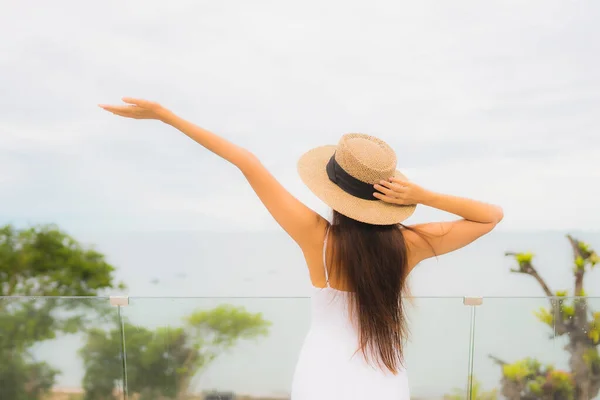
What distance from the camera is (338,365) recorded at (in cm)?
131

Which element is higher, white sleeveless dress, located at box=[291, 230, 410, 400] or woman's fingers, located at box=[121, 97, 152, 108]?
woman's fingers, located at box=[121, 97, 152, 108]

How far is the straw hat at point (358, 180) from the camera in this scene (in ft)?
3.88

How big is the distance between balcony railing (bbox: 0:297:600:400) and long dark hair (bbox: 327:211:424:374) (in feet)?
4.71

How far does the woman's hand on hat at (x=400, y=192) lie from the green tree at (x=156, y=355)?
Answer: 1.68 meters

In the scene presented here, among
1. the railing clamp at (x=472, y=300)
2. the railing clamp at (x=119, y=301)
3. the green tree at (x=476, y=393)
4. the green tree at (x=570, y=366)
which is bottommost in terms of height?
the green tree at (x=476, y=393)

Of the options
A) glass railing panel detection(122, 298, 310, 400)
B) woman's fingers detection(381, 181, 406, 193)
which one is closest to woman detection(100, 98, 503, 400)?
woman's fingers detection(381, 181, 406, 193)

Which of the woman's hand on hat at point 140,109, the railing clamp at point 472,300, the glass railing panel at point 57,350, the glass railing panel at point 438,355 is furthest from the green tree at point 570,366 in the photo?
the woman's hand on hat at point 140,109

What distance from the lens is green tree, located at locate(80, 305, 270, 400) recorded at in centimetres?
274

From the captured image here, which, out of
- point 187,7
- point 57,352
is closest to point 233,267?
point 187,7

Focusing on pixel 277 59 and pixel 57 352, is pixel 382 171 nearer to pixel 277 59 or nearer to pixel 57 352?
pixel 57 352

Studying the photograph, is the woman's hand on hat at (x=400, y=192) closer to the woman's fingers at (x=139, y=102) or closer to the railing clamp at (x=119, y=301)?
the woman's fingers at (x=139, y=102)

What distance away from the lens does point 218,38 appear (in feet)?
161

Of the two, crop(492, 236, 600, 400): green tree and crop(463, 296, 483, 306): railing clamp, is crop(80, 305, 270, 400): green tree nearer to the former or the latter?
crop(463, 296, 483, 306): railing clamp

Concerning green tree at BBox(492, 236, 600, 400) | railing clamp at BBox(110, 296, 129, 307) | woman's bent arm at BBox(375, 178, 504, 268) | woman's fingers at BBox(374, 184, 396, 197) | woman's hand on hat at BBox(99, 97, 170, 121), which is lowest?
green tree at BBox(492, 236, 600, 400)
